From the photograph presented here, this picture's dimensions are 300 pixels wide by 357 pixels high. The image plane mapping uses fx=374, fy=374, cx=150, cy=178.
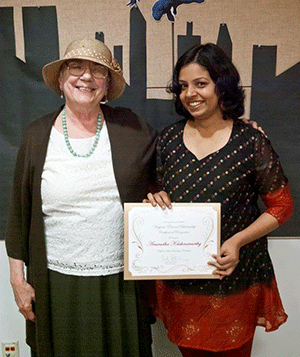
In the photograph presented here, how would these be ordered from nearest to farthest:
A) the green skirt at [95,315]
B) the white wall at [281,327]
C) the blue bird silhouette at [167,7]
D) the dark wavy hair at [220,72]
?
the dark wavy hair at [220,72], the green skirt at [95,315], the blue bird silhouette at [167,7], the white wall at [281,327]

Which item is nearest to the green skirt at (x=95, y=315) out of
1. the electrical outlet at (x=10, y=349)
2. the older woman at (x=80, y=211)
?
the older woman at (x=80, y=211)

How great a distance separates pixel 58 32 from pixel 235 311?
132 centimetres

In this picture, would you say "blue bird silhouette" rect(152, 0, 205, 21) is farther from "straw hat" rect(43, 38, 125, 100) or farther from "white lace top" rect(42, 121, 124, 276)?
"white lace top" rect(42, 121, 124, 276)

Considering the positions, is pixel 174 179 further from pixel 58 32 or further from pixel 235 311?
pixel 58 32

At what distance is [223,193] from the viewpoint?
4.00 feet

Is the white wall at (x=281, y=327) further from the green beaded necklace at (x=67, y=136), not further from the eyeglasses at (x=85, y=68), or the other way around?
the eyeglasses at (x=85, y=68)

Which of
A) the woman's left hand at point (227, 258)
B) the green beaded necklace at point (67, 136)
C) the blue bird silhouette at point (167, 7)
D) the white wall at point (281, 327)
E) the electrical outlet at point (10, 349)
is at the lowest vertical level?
the electrical outlet at point (10, 349)

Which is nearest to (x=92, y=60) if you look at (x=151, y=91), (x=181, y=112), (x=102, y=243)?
(x=181, y=112)

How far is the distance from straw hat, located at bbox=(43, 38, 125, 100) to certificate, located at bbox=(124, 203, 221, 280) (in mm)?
454

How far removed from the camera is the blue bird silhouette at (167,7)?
158 centimetres

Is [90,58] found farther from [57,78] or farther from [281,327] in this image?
[281,327]

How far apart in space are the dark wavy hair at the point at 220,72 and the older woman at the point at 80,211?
260mm

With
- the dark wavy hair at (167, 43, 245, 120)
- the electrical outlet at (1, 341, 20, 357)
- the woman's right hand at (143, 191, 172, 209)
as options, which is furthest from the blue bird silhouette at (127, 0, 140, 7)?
the electrical outlet at (1, 341, 20, 357)

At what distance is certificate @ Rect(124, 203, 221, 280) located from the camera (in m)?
1.23
